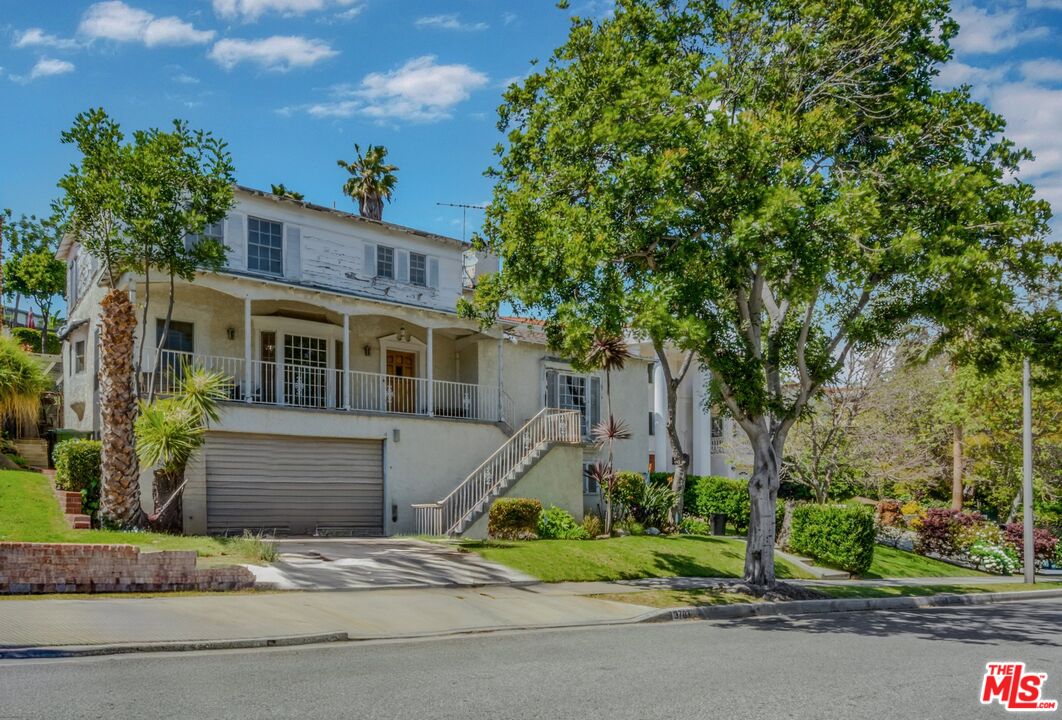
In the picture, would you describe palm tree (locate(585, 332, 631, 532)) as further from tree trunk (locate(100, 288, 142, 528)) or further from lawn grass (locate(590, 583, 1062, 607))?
tree trunk (locate(100, 288, 142, 528))

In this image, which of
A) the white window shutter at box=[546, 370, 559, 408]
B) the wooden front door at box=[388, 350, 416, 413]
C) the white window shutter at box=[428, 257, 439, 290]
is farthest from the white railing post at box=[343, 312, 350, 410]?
the white window shutter at box=[546, 370, 559, 408]

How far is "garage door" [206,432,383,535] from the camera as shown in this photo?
22266 millimetres

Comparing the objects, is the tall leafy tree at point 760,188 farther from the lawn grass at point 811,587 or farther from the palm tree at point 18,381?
the palm tree at point 18,381

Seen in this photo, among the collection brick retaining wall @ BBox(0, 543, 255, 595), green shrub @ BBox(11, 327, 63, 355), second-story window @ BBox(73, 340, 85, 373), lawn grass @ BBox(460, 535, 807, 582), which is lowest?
lawn grass @ BBox(460, 535, 807, 582)

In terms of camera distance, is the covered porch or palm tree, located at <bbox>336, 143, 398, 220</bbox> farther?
palm tree, located at <bbox>336, 143, 398, 220</bbox>

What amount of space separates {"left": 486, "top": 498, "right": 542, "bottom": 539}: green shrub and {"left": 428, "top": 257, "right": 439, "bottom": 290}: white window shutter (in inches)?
310

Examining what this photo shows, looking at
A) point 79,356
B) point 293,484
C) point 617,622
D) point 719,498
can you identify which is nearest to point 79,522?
point 293,484

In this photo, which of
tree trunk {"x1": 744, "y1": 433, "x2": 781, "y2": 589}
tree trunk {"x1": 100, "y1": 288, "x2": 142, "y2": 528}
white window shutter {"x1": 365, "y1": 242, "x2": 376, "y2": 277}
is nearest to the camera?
tree trunk {"x1": 744, "y1": 433, "x2": 781, "y2": 589}

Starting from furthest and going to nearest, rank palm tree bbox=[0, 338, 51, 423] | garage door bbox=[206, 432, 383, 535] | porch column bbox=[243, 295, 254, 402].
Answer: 1. palm tree bbox=[0, 338, 51, 423]
2. garage door bbox=[206, 432, 383, 535]
3. porch column bbox=[243, 295, 254, 402]

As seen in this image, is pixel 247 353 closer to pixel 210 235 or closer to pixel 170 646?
pixel 210 235

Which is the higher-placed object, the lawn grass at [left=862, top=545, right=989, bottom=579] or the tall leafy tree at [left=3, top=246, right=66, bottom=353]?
the tall leafy tree at [left=3, top=246, right=66, bottom=353]

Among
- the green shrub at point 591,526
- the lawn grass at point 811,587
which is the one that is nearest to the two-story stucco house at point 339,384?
the green shrub at point 591,526

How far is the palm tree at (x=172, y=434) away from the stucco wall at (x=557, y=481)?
8.24 metres

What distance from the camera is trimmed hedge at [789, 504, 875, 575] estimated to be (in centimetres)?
2297
